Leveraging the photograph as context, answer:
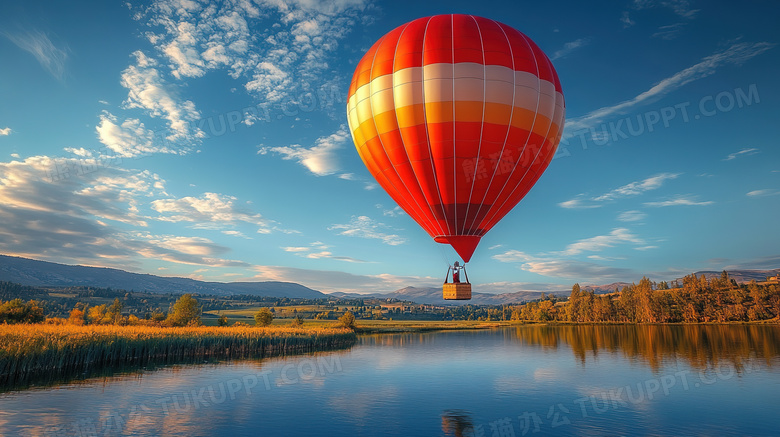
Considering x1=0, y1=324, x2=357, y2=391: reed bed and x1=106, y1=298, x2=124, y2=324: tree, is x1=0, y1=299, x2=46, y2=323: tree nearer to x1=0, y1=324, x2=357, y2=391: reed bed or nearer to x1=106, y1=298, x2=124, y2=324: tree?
x1=106, y1=298, x2=124, y2=324: tree

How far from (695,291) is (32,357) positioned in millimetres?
139554

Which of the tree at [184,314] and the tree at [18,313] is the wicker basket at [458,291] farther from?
the tree at [184,314]

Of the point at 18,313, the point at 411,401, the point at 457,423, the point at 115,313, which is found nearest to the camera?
the point at 457,423

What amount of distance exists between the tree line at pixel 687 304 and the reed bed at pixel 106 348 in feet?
340

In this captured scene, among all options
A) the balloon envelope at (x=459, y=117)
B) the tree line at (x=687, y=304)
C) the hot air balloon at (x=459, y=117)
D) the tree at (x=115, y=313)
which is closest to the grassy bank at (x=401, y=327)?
the tree line at (x=687, y=304)

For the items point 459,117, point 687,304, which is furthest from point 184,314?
point 687,304

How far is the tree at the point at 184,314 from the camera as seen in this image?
56847 millimetres

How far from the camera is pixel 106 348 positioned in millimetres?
27484

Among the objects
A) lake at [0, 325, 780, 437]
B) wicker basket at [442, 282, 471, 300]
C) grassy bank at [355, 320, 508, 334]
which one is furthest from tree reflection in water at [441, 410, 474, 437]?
grassy bank at [355, 320, 508, 334]

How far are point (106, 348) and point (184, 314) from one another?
32657 mm

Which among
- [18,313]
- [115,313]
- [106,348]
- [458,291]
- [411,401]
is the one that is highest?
[458,291]

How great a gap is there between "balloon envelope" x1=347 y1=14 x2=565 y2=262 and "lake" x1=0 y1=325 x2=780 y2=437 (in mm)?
8707

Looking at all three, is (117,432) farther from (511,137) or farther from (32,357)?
(511,137)

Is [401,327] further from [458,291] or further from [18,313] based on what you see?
[458,291]
